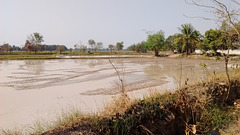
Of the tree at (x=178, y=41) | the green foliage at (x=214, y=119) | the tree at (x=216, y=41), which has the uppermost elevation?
the tree at (x=178, y=41)

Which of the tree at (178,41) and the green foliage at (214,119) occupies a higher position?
the tree at (178,41)

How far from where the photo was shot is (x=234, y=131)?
3.63 meters

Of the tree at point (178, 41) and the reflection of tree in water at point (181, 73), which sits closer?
the reflection of tree in water at point (181, 73)

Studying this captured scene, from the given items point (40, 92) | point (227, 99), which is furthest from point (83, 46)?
point (227, 99)

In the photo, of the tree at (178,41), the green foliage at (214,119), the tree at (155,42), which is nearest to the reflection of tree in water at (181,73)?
the green foliage at (214,119)

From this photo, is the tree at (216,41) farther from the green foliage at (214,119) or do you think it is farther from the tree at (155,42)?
the tree at (155,42)

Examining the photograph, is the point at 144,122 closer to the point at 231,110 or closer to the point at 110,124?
the point at 110,124

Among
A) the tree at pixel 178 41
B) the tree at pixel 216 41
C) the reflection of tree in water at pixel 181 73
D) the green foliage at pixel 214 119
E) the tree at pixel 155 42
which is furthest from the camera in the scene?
the tree at pixel 155 42

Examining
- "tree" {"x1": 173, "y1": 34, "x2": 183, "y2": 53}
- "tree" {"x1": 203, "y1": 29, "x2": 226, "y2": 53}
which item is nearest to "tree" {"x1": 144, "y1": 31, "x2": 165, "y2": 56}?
"tree" {"x1": 173, "y1": 34, "x2": 183, "y2": 53}

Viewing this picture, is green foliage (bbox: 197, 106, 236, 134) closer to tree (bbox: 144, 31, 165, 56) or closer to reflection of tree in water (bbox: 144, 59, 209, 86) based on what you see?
reflection of tree in water (bbox: 144, 59, 209, 86)

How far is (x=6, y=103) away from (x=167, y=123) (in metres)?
6.22

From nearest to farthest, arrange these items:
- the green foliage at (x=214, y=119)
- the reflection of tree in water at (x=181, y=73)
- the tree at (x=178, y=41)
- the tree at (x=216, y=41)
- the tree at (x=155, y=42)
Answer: the green foliage at (x=214, y=119)
the tree at (x=216, y=41)
the reflection of tree in water at (x=181, y=73)
the tree at (x=178, y=41)
the tree at (x=155, y=42)

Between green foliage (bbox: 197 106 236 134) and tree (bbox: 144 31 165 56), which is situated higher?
tree (bbox: 144 31 165 56)

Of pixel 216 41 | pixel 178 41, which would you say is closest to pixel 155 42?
pixel 178 41
